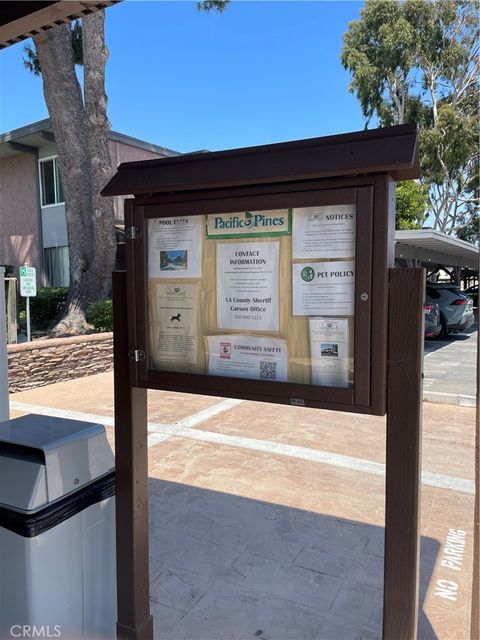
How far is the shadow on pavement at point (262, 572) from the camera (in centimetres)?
249

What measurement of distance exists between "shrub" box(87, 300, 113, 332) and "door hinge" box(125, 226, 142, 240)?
28.5 feet

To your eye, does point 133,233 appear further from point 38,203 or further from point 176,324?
point 38,203

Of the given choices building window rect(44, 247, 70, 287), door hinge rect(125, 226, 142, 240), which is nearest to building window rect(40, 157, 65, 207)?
building window rect(44, 247, 70, 287)

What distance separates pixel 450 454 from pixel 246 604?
315 centimetres

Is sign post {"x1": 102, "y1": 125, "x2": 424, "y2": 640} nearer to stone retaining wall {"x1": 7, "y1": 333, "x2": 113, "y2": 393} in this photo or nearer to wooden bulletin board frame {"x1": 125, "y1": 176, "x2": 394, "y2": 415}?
wooden bulletin board frame {"x1": 125, "y1": 176, "x2": 394, "y2": 415}

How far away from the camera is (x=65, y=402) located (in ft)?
23.4

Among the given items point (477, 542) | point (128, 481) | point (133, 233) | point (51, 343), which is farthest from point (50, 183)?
point (477, 542)

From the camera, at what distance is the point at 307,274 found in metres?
1.75

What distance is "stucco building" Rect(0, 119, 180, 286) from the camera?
15969 millimetres

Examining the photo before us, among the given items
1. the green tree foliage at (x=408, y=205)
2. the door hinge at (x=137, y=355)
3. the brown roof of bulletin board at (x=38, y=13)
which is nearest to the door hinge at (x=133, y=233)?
the door hinge at (x=137, y=355)

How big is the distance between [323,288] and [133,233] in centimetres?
84

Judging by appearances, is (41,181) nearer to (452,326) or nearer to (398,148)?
(452,326)

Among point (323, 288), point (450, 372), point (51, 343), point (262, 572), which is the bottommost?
point (450, 372)

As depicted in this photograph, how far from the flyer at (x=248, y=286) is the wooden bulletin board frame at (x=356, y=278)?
16cm
